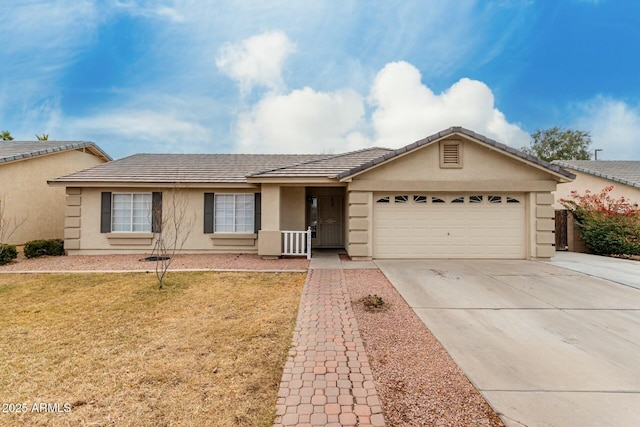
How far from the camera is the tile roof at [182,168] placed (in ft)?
38.0

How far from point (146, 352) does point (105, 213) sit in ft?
33.6

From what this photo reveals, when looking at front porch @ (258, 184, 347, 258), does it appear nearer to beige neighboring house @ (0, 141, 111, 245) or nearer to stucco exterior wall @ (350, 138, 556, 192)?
stucco exterior wall @ (350, 138, 556, 192)

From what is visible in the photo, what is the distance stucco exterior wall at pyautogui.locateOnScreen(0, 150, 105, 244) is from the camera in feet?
42.1

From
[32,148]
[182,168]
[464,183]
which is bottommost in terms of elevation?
[464,183]

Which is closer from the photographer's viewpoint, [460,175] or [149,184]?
[460,175]

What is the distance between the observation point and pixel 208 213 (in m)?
11.8

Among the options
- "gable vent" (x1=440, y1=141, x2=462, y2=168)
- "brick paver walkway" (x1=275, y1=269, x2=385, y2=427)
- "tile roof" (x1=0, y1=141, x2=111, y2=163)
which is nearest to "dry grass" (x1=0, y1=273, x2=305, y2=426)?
"brick paver walkway" (x1=275, y1=269, x2=385, y2=427)

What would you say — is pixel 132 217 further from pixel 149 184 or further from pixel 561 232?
pixel 561 232

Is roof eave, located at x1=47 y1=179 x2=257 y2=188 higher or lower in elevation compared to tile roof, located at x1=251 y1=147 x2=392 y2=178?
lower

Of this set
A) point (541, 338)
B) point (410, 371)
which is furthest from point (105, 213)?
point (541, 338)

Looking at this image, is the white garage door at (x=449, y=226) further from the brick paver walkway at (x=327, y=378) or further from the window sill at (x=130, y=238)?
the window sill at (x=130, y=238)

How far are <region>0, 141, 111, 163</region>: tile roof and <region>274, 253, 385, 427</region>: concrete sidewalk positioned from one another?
617 inches

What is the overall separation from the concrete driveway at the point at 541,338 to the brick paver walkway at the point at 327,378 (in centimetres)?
116

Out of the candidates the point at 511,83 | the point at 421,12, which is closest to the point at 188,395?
the point at 421,12
